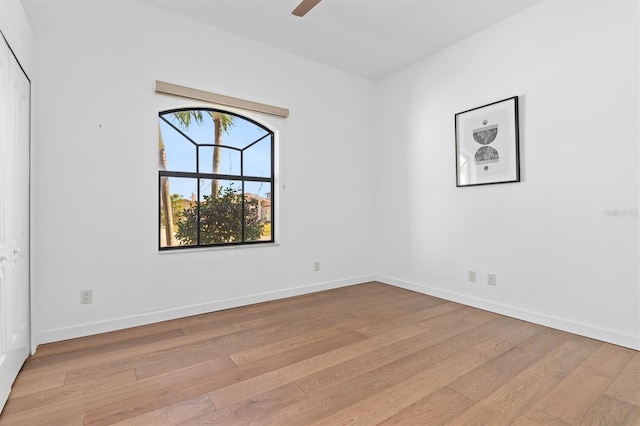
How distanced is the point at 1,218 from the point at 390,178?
3.84 metres

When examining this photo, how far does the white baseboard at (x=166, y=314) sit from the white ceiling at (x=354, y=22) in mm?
2439

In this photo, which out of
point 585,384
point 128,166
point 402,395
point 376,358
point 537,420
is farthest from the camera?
point 128,166

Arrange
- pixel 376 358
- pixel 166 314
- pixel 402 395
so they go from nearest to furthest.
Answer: pixel 402 395 → pixel 376 358 → pixel 166 314

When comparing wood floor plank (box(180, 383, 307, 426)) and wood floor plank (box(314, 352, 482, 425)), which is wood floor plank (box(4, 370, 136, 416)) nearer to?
wood floor plank (box(180, 383, 307, 426))

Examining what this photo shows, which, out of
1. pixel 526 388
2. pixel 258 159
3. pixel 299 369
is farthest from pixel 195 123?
pixel 526 388

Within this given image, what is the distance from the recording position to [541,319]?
2951 millimetres

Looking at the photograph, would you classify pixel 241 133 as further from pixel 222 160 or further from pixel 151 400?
pixel 151 400

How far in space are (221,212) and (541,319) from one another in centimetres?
326

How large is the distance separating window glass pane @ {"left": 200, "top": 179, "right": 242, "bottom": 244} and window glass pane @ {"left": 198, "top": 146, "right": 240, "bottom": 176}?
111 mm

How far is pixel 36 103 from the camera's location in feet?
8.26

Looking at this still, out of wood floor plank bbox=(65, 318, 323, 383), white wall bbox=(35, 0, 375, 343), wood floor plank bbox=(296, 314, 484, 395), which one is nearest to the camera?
wood floor plank bbox=(296, 314, 484, 395)

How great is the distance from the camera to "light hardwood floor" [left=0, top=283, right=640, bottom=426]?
166 centimetres

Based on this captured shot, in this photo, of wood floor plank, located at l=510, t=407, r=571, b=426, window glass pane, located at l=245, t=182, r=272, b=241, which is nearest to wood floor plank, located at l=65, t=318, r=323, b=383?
window glass pane, located at l=245, t=182, r=272, b=241

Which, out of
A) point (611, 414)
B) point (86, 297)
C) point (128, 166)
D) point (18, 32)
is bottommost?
point (611, 414)
